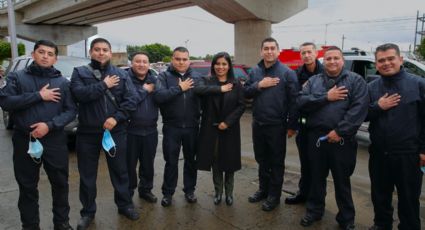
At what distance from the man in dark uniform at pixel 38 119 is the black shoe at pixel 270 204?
2176mm

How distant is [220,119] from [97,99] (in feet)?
4.52

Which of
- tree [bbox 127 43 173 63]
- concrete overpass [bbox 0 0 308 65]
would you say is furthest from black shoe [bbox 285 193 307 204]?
tree [bbox 127 43 173 63]

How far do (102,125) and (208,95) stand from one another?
48.6 inches

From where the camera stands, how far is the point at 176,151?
4.45 metres

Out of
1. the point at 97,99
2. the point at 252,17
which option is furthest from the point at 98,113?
the point at 252,17

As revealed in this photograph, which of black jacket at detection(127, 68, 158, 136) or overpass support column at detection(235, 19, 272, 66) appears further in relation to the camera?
overpass support column at detection(235, 19, 272, 66)

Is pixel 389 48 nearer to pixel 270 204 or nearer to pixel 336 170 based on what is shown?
pixel 336 170

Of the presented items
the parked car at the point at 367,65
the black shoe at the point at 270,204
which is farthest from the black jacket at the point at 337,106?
the parked car at the point at 367,65

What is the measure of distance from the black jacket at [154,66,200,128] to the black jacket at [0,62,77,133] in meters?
1.09

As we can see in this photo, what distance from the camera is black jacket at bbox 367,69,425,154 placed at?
332 centimetres

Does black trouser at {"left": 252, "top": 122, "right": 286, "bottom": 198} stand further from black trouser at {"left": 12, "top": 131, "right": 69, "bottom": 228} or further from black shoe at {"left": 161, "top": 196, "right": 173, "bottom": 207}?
black trouser at {"left": 12, "top": 131, "right": 69, "bottom": 228}

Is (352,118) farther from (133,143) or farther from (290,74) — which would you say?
(133,143)

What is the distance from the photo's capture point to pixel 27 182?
3510 mm

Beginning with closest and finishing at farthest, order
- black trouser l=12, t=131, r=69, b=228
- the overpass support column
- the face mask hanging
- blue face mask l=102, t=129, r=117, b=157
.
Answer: black trouser l=12, t=131, r=69, b=228
the face mask hanging
blue face mask l=102, t=129, r=117, b=157
the overpass support column
